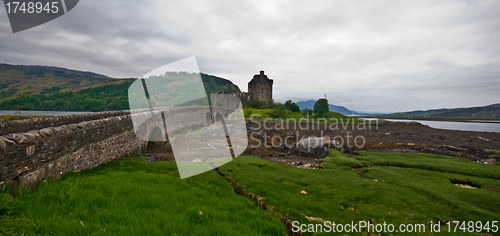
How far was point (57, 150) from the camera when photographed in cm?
790

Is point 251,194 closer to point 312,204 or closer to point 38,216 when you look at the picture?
point 312,204

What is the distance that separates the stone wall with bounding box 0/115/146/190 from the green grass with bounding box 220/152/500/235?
739 cm

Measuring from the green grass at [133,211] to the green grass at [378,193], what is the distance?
2.15 meters

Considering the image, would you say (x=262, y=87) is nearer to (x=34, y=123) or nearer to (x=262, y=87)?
(x=262, y=87)

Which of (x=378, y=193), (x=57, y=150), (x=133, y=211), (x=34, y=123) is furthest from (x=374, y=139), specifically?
(x=34, y=123)

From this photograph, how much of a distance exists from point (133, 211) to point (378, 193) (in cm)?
1110

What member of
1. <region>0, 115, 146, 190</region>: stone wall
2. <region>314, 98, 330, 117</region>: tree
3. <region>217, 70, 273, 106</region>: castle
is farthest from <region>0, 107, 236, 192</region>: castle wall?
<region>217, 70, 273, 106</region>: castle

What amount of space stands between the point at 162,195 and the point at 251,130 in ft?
112

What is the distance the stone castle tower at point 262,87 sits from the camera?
77125 millimetres

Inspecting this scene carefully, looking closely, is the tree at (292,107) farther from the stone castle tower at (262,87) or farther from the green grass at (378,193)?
the green grass at (378,193)

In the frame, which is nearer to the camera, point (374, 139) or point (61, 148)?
point (61, 148)

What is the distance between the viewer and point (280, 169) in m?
14.3

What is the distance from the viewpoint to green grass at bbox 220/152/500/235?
782 centimetres

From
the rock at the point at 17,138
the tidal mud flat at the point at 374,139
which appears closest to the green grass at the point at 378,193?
the rock at the point at 17,138
